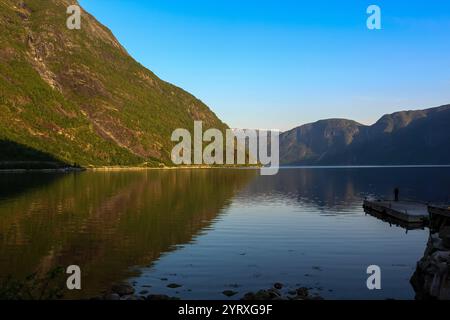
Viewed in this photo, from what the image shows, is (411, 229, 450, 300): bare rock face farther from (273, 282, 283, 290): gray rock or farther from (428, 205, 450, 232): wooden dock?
(428, 205, 450, 232): wooden dock

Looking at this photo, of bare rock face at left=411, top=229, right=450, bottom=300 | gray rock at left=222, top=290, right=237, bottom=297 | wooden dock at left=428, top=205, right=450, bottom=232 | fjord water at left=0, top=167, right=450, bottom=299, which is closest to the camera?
bare rock face at left=411, top=229, right=450, bottom=300

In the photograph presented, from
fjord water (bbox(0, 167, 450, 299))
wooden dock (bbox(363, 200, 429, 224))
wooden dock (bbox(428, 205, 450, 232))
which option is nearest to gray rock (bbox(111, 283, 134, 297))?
fjord water (bbox(0, 167, 450, 299))

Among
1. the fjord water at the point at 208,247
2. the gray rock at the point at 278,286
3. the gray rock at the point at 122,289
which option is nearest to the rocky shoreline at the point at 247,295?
the gray rock at the point at 122,289

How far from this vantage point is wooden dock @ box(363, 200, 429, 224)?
67.5 metres

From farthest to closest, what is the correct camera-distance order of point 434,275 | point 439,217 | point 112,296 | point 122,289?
point 439,217
point 434,275
point 122,289
point 112,296

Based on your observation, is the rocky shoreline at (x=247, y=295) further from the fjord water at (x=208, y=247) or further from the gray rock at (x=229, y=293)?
the fjord water at (x=208, y=247)

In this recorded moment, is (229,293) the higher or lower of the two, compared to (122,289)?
lower

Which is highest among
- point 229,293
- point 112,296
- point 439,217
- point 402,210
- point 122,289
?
point 439,217

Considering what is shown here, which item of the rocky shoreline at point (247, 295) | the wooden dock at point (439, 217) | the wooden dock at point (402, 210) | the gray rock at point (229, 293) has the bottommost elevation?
the gray rock at point (229, 293)

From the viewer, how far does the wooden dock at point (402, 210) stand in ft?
221

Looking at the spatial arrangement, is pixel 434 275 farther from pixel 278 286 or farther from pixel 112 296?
pixel 112 296

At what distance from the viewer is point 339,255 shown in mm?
43719

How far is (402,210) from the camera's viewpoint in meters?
73.0

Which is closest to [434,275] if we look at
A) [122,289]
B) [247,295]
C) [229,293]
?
[247,295]
